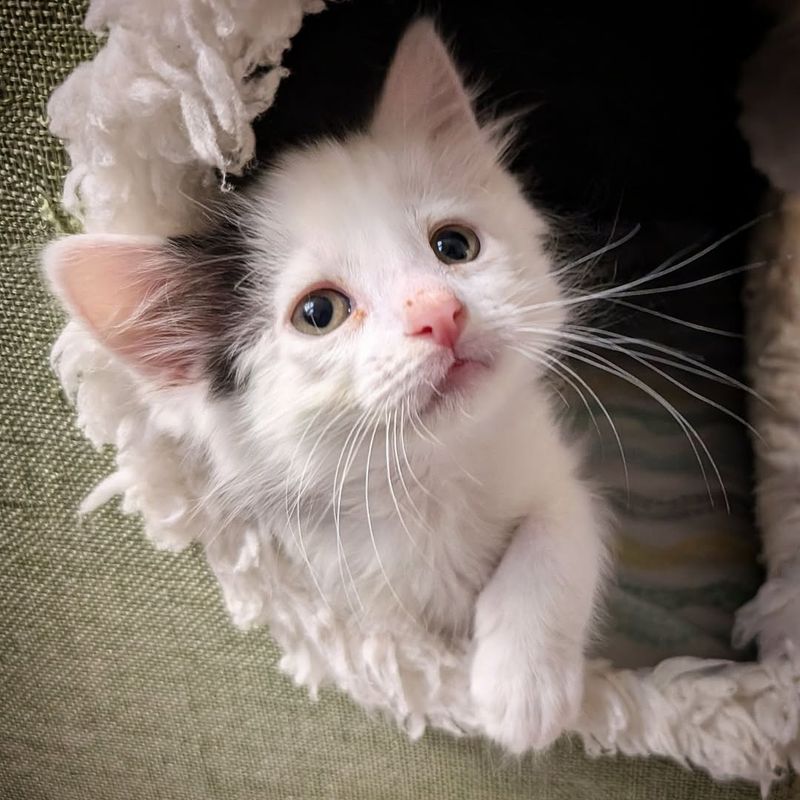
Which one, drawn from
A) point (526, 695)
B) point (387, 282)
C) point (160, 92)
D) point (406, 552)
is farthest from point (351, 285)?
point (526, 695)

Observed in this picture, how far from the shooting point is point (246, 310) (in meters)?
0.89

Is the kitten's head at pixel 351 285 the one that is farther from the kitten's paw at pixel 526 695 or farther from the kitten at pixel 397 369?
the kitten's paw at pixel 526 695

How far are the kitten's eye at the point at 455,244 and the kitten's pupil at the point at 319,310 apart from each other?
132mm

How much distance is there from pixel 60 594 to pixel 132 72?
66 cm

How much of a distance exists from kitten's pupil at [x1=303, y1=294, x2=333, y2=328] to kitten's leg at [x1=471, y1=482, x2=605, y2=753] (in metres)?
0.39

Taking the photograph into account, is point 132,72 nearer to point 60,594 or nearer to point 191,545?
point 191,545

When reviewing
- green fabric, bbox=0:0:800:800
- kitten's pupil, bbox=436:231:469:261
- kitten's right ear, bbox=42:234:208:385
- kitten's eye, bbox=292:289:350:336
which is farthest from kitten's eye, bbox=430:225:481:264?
green fabric, bbox=0:0:800:800

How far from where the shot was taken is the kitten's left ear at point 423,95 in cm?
97

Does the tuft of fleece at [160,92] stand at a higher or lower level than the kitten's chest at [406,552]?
higher

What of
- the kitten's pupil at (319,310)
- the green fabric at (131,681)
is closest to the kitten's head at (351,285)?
the kitten's pupil at (319,310)

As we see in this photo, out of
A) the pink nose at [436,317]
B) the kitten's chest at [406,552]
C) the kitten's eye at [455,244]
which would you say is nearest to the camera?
the pink nose at [436,317]

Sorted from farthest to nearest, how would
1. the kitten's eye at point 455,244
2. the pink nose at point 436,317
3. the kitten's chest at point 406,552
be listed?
the kitten's chest at point 406,552
the kitten's eye at point 455,244
the pink nose at point 436,317

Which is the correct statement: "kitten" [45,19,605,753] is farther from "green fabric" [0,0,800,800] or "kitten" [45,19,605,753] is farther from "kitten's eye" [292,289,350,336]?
"green fabric" [0,0,800,800]

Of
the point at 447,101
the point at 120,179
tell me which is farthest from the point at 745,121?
the point at 120,179
